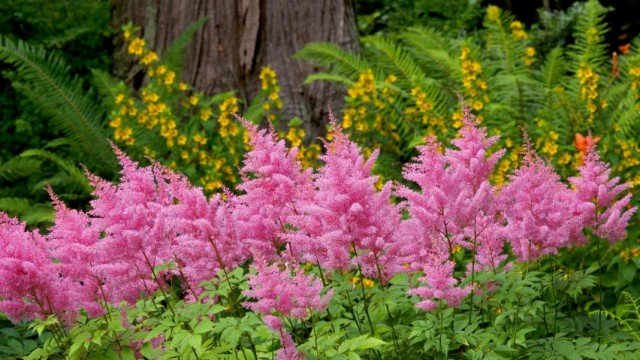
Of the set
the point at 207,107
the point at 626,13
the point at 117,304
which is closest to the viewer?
the point at 117,304

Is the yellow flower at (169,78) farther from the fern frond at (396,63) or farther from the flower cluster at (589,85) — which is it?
the flower cluster at (589,85)

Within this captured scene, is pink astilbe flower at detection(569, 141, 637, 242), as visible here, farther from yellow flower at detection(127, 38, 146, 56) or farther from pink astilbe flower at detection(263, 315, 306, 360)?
yellow flower at detection(127, 38, 146, 56)

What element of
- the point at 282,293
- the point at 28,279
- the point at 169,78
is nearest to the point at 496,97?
the point at 169,78

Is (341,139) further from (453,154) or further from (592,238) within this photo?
(592,238)

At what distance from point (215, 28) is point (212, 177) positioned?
1.99 meters

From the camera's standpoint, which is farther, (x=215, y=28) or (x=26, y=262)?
(x=215, y=28)

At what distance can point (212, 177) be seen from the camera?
688 centimetres

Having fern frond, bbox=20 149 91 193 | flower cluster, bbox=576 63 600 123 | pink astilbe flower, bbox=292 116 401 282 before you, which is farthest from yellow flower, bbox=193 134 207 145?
pink astilbe flower, bbox=292 116 401 282

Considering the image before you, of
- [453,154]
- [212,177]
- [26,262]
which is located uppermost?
[453,154]

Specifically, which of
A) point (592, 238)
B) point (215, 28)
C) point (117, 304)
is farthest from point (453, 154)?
point (215, 28)

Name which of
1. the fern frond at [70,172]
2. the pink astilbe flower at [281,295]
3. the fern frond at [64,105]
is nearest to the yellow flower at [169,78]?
the fern frond at [64,105]

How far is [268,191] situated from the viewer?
3686mm

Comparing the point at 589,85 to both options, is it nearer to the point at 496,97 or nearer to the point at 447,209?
the point at 496,97

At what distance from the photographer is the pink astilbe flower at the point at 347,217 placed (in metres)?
3.30
